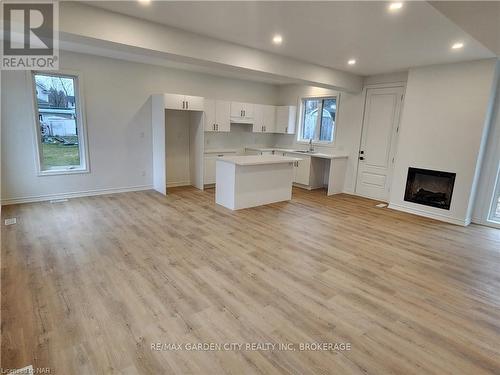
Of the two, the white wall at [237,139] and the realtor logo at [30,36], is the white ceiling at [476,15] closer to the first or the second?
the realtor logo at [30,36]

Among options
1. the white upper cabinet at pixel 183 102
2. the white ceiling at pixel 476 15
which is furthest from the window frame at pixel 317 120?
the white ceiling at pixel 476 15

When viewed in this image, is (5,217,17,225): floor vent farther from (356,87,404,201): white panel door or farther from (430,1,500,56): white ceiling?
(356,87,404,201): white panel door

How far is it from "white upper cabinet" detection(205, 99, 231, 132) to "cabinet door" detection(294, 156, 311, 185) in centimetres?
204

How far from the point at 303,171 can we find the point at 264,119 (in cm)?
188

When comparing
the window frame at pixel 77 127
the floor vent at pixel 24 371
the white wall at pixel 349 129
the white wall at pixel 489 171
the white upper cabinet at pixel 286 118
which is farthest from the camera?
the white upper cabinet at pixel 286 118

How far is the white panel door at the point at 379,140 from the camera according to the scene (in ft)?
18.9

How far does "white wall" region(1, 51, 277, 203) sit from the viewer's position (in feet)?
15.4

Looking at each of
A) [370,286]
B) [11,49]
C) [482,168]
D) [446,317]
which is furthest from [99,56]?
[482,168]

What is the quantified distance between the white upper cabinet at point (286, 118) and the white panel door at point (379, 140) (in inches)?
80.4

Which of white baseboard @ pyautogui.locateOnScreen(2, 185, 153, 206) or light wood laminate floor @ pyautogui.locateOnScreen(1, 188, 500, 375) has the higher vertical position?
white baseboard @ pyautogui.locateOnScreen(2, 185, 153, 206)

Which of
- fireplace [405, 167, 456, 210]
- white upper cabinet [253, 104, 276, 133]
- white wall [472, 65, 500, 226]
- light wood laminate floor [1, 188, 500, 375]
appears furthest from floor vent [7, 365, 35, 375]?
A: white upper cabinet [253, 104, 276, 133]

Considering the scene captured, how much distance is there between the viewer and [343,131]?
21.9 feet

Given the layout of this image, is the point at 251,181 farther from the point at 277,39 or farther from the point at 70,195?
the point at 70,195

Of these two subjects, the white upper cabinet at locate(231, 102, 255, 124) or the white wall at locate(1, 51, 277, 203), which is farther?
the white upper cabinet at locate(231, 102, 255, 124)
